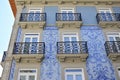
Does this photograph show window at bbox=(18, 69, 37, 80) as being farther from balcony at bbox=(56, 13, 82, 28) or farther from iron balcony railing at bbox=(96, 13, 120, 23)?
iron balcony railing at bbox=(96, 13, 120, 23)

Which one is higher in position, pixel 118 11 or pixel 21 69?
pixel 118 11

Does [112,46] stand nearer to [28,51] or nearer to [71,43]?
[71,43]

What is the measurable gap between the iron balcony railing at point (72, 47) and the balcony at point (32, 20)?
2.05m

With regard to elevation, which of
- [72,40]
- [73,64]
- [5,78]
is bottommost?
[5,78]

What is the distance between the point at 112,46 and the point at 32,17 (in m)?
5.45

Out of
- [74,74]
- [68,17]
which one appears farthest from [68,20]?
[74,74]

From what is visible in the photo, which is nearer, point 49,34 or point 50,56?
point 50,56

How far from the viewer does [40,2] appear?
46.9 feet

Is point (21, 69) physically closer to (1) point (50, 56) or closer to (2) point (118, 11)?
(1) point (50, 56)

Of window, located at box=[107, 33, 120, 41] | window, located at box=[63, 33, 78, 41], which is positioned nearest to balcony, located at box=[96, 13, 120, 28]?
window, located at box=[107, 33, 120, 41]

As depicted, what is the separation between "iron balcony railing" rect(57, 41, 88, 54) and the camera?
438 inches

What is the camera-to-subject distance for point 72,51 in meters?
11.2

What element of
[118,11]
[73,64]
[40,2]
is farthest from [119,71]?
[40,2]

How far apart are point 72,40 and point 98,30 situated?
183cm
